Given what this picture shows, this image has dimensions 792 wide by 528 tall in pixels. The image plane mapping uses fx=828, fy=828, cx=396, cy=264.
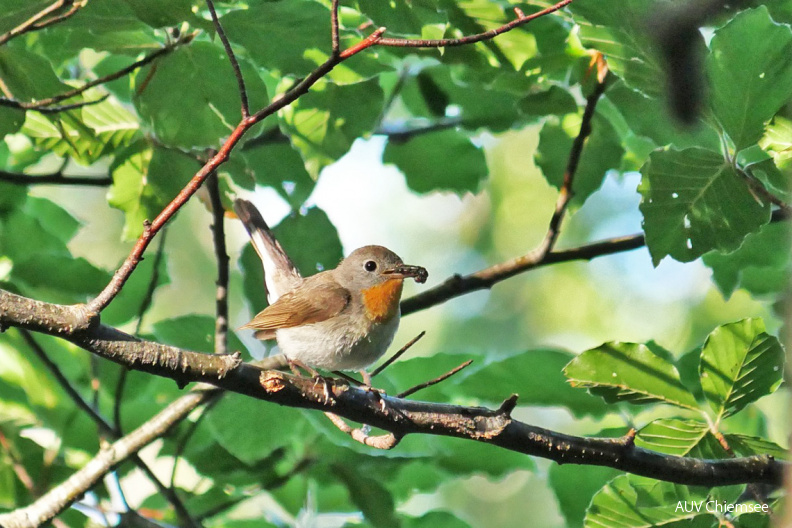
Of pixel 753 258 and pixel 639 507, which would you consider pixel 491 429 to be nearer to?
pixel 639 507

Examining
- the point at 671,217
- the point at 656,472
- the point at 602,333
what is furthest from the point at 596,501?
the point at 602,333

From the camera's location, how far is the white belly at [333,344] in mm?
3631

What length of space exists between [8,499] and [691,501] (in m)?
2.82

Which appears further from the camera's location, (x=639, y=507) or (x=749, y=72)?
(x=639, y=507)

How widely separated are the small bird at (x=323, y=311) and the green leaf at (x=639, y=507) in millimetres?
1193

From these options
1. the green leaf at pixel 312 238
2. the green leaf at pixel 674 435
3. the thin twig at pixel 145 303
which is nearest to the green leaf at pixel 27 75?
the thin twig at pixel 145 303

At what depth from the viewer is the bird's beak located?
378 cm

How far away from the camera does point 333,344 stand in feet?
12.0

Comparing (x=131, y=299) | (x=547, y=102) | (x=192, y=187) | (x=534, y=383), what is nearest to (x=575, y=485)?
(x=534, y=383)

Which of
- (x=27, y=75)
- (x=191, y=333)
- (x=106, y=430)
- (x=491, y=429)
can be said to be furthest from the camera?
(x=191, y=333)

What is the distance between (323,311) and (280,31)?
1485 mm

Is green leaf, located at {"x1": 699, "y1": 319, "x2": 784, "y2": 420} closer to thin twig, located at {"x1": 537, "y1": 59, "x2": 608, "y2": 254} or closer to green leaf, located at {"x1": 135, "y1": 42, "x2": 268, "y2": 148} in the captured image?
thin twig, located at {"x1": 537, "y1": 59, "x2": 608, "y2": 254}

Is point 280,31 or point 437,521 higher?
point 280,31

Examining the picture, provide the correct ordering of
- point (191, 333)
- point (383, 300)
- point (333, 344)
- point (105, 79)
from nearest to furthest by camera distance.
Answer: point (105, 79) < point (191, 333) < point (333, 344) < point (383, 300)
